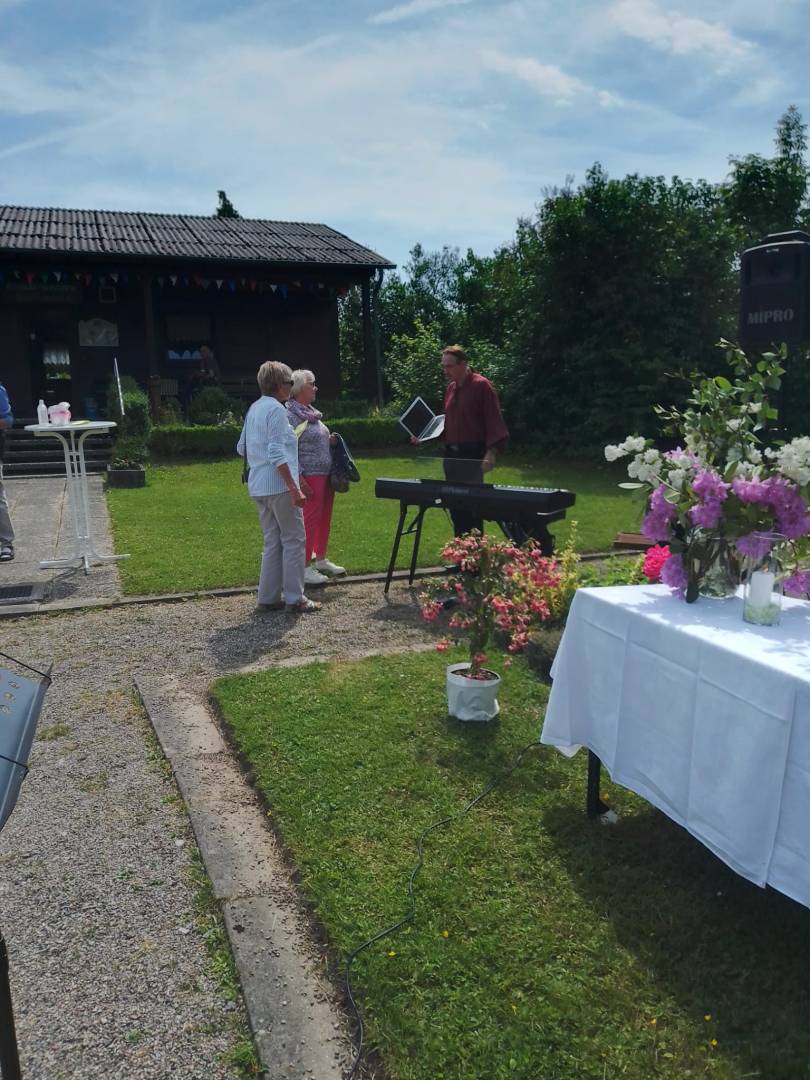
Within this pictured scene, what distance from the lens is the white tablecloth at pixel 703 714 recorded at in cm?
223

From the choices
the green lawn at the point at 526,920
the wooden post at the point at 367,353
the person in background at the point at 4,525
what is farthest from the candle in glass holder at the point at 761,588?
the wooden post at the point at 367,353

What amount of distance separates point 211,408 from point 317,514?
1060 cm

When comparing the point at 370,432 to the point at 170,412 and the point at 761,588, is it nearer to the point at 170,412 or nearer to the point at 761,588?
the point at 170,412

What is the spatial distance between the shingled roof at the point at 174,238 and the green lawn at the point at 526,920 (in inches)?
633

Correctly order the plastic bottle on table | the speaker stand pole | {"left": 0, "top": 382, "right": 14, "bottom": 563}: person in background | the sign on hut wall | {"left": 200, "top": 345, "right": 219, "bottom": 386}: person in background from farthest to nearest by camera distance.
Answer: the sign on hut wall
{"left": 200, "top": 345, "right": 219, "bottom": 386}: person in background
{"left": 0, "top": 382, "right": 14, "bottom": 563}: person in background
the plastic bottle on table
the speaker stand pole

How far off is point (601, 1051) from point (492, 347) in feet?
61.0

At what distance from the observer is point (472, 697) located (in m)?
4.13

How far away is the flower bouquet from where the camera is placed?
2.71 meters

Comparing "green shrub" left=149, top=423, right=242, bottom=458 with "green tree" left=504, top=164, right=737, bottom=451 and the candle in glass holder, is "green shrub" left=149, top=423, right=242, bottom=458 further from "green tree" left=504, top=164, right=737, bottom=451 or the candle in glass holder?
the candle in glass holder

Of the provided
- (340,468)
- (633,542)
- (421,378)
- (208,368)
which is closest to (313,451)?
(340,468)

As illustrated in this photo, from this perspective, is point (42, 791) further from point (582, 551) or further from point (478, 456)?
point (582, 551)

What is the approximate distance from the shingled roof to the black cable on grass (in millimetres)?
16398

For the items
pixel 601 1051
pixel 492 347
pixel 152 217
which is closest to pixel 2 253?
pixel 152 217

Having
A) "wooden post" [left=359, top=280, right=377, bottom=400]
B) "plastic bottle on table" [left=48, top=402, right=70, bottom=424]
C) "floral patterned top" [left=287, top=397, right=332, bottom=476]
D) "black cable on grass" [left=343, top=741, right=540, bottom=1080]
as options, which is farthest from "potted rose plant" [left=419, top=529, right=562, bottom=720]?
"wooden post" [left=359, top=280, right=377, bottom=400]
